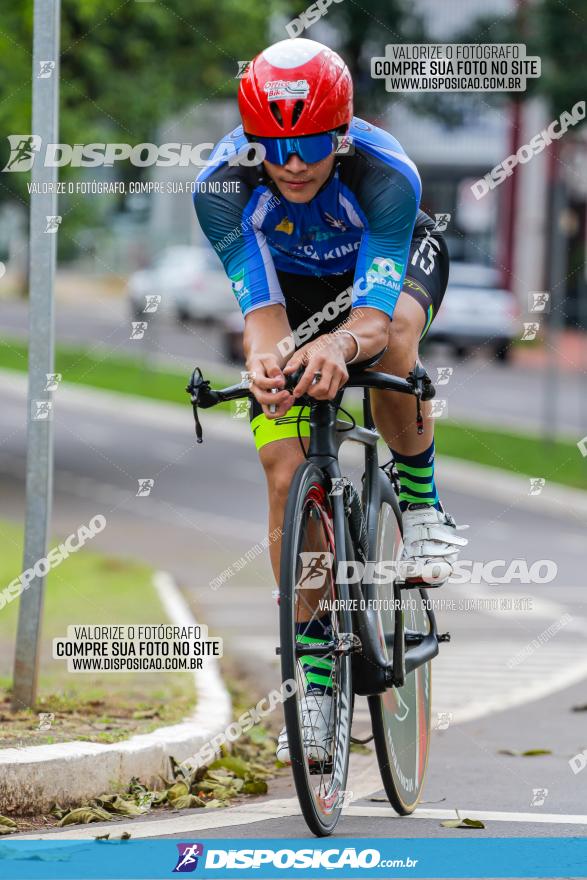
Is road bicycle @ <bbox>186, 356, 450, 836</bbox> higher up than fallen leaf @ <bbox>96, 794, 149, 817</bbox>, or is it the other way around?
road bicycle @ <bbox>186, 356, 450, 836</bbox>

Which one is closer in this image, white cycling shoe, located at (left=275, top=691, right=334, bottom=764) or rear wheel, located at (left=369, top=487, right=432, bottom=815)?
white cycling shoe, located at (left=275, top=691, right=334, bottom=764)

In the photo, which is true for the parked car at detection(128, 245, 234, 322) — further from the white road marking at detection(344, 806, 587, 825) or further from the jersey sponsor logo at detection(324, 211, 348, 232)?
the jersey sponsor logo at detection(324, 211, 348, 232)

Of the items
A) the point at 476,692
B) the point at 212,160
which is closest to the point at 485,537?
the point at 476,692

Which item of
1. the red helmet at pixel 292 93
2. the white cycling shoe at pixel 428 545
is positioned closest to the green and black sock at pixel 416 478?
the white cycling shoe at pixel 428 545

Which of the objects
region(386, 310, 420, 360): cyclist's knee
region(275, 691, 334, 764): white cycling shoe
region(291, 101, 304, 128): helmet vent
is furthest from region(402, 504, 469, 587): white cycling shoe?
region(291, 101, 304, 128): helmet vent

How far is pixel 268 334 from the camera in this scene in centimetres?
505

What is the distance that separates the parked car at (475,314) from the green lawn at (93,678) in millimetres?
18875

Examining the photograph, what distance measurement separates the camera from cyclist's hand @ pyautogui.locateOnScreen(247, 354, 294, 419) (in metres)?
4.68

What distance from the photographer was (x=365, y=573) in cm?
506

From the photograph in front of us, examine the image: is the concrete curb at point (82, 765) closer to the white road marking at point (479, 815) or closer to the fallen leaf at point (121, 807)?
the fallen leaf at point (121, 807)

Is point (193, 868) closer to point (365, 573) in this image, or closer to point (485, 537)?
point (365, 573)

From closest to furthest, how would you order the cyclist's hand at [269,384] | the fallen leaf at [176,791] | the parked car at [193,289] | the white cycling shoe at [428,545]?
the cyclist's hand at [269,384] → the white cycling shoe at [428,545] → the fallen leaf at [176,791] → the parked car at [193,289]

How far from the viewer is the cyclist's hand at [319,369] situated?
15.4 ft

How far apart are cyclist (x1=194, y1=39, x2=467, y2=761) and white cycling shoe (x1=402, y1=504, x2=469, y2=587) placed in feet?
0.04
